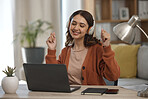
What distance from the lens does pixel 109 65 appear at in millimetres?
1786

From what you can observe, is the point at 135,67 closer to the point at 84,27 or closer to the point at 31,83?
the point at 84,27

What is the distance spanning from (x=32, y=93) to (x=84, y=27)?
24.7 inches

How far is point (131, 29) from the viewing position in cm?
156

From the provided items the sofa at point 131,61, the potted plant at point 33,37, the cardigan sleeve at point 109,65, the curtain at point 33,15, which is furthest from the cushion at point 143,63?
the curtain at point 33,15

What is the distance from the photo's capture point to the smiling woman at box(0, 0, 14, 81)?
451cm

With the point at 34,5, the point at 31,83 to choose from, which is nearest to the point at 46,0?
the point at 34,5

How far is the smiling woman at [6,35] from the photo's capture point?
4.51 meters

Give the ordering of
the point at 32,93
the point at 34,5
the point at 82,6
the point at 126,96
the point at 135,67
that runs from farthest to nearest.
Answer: the point at 34,5 → the point at 82,6 → the point at 135,67 → the point at 32,93 → the point at 126,96

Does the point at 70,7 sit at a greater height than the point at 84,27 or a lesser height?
greater

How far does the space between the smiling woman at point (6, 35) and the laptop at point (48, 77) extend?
9.98 ft

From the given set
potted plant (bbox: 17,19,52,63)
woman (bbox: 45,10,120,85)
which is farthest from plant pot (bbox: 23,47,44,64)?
woman (bbox: 45,10,120,85)

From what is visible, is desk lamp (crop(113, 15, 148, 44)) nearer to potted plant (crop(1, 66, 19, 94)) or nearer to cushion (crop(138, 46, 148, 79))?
potted plant (crop(1, 66, 19, 94))

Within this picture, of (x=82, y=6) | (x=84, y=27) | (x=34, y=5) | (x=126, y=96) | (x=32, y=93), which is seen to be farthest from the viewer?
(x=34, y=5)

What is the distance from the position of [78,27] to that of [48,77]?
19.9 inches
